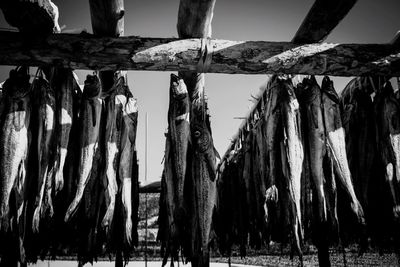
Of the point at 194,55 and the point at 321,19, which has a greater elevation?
the point at 321,19

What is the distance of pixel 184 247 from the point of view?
2.43 metres

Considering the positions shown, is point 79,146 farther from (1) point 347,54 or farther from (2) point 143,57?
(1) point 347,54

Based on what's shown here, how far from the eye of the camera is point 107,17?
210cm

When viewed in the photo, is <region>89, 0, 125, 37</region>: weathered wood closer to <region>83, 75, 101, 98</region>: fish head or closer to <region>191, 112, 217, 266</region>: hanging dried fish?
<region>83, 75, 101, 98</region>: fish head

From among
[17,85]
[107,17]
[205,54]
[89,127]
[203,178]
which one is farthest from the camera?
[203,178]

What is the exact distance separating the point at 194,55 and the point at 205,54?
89 millimetres

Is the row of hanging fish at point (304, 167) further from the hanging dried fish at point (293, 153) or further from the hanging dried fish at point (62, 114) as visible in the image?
the hanging dried fish at point (62, 114)

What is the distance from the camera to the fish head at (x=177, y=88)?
8.47ft

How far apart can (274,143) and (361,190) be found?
96 centimetres

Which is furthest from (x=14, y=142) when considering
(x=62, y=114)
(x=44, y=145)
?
(x=62, y=114)

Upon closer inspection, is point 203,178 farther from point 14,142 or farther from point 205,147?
point 14,142

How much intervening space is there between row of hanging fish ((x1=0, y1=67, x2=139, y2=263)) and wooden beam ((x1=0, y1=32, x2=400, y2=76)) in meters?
0.36

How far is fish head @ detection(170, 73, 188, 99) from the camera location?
2582 mm

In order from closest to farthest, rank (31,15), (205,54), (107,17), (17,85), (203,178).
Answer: (31,15)
(107,17)
(205,54)
(17,85)
(203,178)
